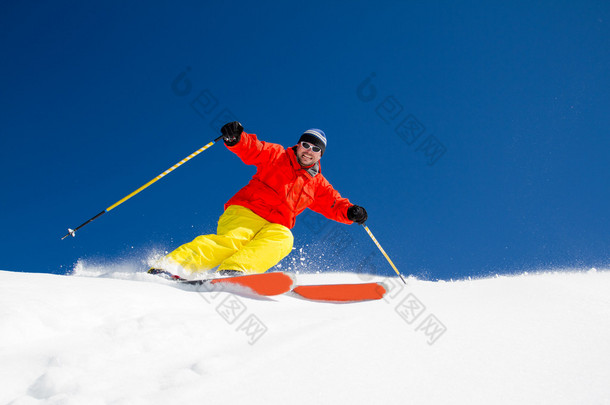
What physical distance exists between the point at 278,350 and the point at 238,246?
86.6 inches

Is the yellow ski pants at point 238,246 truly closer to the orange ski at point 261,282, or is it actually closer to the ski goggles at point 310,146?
the orange ski at point 261,282

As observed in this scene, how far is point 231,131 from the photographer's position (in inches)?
152

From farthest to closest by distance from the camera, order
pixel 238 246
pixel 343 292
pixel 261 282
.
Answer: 1. pixel 238 246
2. pixel 343 292
3. pixel 261 282

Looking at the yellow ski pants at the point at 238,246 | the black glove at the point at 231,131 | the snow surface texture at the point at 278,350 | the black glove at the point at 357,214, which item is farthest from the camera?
the black glove at the point at 357,214

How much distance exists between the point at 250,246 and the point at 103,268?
2647 mm

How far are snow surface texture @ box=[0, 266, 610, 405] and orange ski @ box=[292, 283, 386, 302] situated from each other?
0.81 metres

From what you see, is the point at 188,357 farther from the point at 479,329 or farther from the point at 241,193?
the point at 241,193

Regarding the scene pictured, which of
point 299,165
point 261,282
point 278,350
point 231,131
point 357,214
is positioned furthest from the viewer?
point 357,214

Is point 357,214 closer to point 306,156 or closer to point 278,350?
point 306,156

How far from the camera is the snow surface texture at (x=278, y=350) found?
1099 millimetres

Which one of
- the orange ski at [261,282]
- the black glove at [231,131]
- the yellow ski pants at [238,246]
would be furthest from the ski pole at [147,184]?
the orange ski at [261,282]

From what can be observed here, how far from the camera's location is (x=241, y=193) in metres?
4.17

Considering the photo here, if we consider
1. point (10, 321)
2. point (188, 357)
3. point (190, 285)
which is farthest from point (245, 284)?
point (10, 321)

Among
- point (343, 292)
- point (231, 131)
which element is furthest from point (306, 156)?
point (343, 292)
